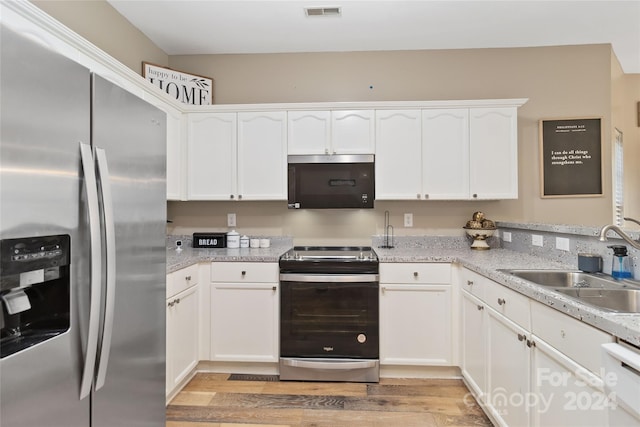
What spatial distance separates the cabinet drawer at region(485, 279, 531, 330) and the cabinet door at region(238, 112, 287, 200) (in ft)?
5.54

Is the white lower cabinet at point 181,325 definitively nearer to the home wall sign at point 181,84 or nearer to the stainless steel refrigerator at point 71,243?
the stainless steel refrigerator at point 71,243

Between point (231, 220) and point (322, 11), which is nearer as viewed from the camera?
point (322, 11)

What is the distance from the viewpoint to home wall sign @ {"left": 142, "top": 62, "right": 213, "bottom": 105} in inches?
118

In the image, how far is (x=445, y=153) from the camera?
2.87 meters

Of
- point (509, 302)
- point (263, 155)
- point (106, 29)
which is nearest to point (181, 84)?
point (106, 29)

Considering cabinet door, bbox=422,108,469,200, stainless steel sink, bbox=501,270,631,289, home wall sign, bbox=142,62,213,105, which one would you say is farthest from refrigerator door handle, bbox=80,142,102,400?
cabinet door, bbox=422,108,469,200

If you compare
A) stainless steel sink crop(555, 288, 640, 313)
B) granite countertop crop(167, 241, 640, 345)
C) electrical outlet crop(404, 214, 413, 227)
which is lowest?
stainless steel sink crop(555, 288, 640, 313)

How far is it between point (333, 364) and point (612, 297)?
166 centimetres

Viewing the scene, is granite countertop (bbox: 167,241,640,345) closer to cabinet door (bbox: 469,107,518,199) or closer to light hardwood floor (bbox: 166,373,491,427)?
cabinet door (bbox: 469,107,518,199)

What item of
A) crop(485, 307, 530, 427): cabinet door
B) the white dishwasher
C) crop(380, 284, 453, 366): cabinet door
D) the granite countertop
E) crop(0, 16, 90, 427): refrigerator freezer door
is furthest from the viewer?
crop(380, 284, 453, 366): cabinet door

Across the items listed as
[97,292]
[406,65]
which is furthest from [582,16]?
[97,292]

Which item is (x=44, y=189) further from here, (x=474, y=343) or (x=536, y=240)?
(x=536, y=240)

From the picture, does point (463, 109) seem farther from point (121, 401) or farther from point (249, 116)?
point (121, 401)

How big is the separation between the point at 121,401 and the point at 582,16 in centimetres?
376
